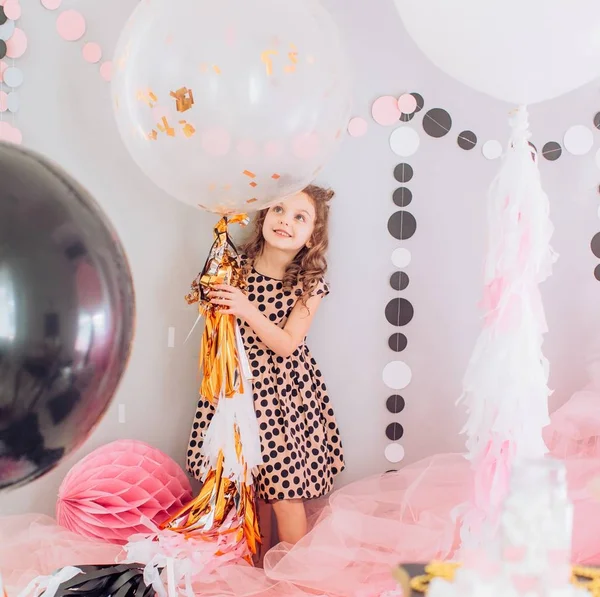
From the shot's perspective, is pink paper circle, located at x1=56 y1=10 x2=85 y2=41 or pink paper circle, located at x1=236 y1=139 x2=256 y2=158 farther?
pink paper circle, located at x1=56 y1=10 x2=85 y2=41

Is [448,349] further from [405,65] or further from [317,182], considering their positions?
[405,65]

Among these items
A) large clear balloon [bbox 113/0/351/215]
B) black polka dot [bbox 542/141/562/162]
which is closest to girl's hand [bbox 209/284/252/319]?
large clear balloon [bbox 113/0/351/215]

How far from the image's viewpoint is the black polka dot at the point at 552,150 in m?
1.77

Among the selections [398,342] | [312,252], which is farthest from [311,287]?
[398,342]

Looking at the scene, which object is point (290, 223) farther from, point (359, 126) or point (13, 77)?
point (13, 77)

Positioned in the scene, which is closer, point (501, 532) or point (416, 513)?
point (501, 532)

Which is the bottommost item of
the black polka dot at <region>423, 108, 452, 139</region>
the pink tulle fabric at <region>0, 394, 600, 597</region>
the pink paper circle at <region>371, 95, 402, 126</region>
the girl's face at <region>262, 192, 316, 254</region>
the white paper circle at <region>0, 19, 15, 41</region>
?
the pink tulle fabric at <region>0, 394, 600, 597</region>

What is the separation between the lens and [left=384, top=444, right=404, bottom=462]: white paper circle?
6.07 ft

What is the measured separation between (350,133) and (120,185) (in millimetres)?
688

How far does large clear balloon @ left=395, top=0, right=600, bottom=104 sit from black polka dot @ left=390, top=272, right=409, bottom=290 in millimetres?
634

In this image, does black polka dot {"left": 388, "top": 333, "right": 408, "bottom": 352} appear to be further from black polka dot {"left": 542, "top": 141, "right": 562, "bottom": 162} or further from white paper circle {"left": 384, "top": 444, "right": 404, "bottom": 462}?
black polka dot {"left": 542, "top": 141, "right": 562, "bottom": 162}

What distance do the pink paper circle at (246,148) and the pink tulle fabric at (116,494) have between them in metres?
0.93

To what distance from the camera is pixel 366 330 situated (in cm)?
185

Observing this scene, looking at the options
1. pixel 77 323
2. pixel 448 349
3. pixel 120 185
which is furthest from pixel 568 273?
pixel 77 323
